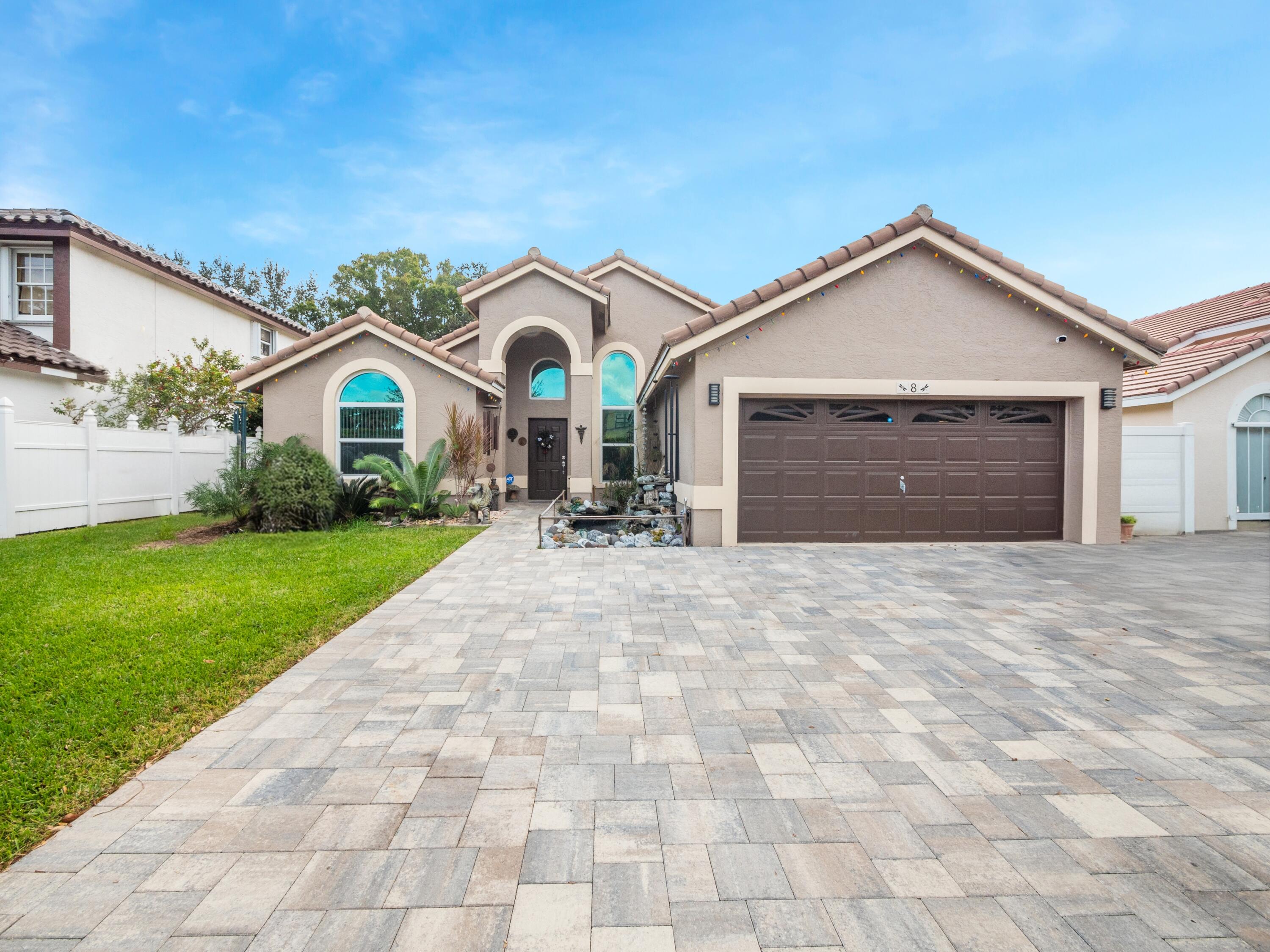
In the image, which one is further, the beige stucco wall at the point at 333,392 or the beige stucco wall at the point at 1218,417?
the beige stucco wall at the point at 333,392

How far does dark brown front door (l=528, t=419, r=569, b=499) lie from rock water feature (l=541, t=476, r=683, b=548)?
2685 mm

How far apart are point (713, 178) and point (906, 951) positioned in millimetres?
22957

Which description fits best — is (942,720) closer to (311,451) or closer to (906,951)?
(906,951)

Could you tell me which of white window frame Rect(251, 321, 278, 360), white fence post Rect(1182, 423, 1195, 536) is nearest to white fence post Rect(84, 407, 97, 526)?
white window frame Rect(251, 321, 278, 360)

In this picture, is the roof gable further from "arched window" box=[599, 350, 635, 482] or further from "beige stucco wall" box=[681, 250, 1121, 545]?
"beige stucco wall" box=[681, 250, 1121, 545]

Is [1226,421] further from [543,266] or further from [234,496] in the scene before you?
[234,496]

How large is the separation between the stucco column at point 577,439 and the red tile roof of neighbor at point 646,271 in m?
3.57

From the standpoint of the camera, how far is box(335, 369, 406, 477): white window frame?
12.7 m

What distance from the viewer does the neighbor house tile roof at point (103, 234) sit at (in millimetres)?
14305

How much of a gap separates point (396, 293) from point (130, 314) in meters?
20.2

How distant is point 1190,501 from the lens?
1121cm

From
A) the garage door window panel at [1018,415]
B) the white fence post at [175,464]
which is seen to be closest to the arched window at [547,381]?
the white fence post at [175,464]

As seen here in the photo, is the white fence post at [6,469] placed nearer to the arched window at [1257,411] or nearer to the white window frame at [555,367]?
the white window frame at [555,367]

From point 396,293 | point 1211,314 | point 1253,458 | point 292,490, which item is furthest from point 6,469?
point 396,293
